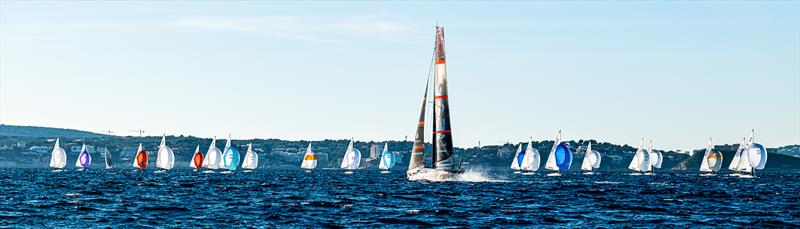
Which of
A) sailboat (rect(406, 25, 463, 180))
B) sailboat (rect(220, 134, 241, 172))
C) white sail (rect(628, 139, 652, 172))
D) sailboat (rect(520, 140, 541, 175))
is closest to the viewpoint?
sailboat (rect(406, 25, 463, 180))

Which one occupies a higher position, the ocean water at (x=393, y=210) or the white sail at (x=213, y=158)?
the white sail at (x=213, y=158)

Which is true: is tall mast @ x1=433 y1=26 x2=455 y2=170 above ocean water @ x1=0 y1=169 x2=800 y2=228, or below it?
above

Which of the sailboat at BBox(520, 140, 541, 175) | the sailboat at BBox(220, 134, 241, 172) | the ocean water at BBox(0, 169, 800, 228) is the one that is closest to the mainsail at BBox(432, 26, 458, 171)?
the ocean water at BBox(0, 169, 800, 228)

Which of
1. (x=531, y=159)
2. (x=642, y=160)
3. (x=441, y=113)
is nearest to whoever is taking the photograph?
(x=441, y=113)

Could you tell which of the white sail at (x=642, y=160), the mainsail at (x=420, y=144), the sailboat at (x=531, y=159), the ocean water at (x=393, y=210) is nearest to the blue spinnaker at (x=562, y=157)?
the sailboat at (x=531, y=159)

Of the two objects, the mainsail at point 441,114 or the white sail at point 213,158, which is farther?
the white sail at point 213,158

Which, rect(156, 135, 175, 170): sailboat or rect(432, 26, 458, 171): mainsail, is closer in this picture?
rect(432, 26, 458, 171): mainsail

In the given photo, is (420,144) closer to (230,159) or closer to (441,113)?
(441,113)

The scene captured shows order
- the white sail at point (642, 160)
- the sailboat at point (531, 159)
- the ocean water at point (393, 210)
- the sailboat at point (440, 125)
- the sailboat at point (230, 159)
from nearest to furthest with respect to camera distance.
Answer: the ocean water at point (393, 210), the sailboat at point (440, 125), the sailboat at point (531, 159), the sailboat at point (230, 159), the white sail at point (642, 160)

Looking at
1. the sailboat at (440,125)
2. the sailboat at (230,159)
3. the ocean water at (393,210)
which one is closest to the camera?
the ocean water at (393,210)

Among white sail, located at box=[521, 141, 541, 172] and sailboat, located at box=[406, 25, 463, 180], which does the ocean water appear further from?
white sail, located at box=[521, 141, 541, 172]

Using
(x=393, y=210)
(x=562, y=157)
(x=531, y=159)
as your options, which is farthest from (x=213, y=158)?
(x=393, y=210)

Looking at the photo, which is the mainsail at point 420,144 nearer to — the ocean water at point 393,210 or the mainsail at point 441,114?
the mainsail at point 441,114

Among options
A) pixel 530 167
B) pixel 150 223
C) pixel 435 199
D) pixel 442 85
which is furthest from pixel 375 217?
pixel 530 167
